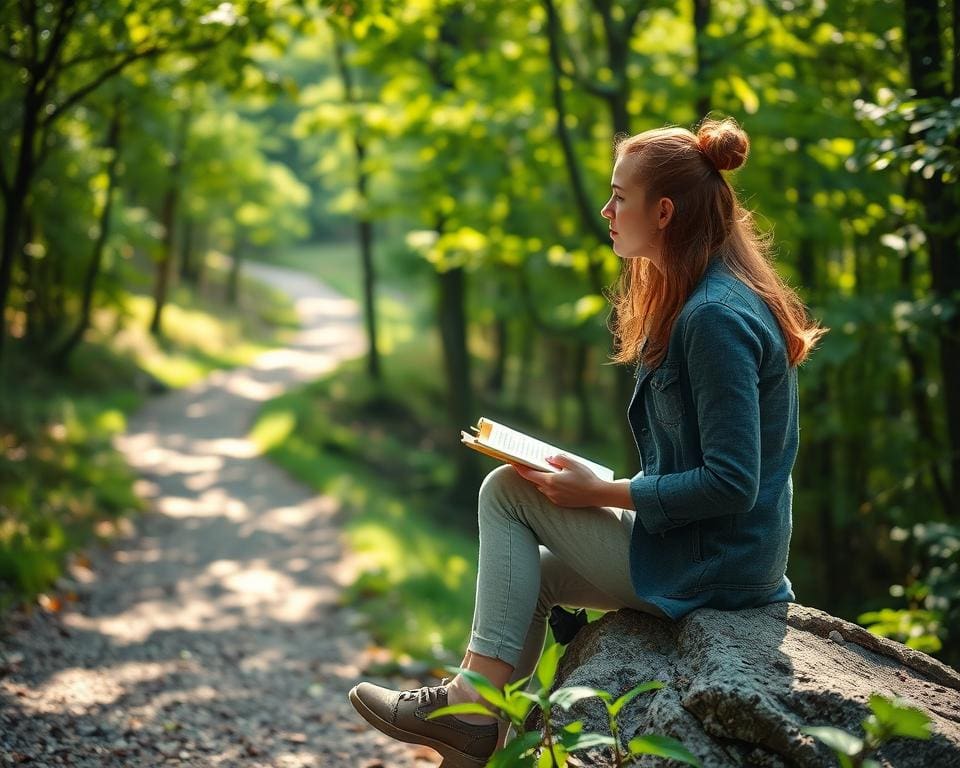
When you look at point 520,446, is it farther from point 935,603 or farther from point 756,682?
point 935,603

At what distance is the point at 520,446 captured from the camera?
9.46 ft

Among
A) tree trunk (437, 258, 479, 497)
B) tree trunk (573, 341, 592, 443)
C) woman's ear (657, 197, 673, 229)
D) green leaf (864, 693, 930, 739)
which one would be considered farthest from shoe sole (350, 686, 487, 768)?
tree trunk (573, 341, 592, 443)

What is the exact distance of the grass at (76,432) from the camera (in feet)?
20.4

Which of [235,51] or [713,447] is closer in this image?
[713,447]

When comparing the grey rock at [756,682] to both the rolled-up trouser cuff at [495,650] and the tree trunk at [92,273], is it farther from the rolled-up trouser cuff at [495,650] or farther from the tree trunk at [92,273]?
the tree trunk at [92,273]

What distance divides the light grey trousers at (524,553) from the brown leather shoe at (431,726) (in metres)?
0.21

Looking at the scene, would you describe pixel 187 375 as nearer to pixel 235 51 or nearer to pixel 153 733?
pixel 235 51

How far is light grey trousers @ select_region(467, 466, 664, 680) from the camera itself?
2.82m

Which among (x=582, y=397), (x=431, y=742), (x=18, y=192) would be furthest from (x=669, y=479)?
(x=582, y=397)

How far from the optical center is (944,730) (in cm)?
231

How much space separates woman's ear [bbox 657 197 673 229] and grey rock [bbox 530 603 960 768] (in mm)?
1152

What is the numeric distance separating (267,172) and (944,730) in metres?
24.7

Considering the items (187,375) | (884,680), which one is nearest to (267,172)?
(187,375)

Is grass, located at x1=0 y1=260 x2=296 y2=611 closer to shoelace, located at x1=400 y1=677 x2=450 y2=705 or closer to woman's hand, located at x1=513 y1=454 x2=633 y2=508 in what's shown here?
shoelace, located at x1=400 y1=677 x2=450 y2=705
